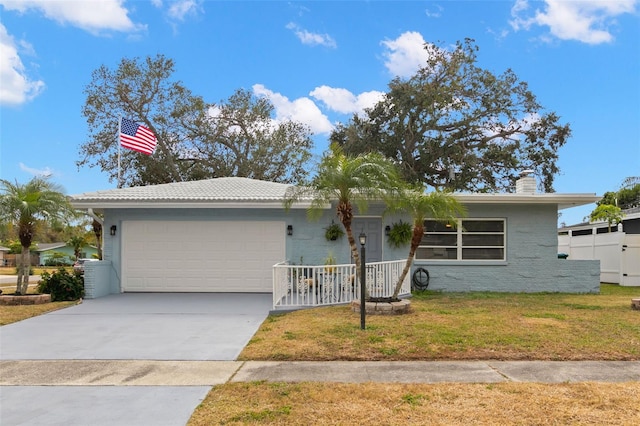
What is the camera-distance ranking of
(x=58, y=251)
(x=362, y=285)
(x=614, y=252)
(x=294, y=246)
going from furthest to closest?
(x=58, y=251) < (x=614, y=252) < (x=294, y=246) < (x=362, y=285)

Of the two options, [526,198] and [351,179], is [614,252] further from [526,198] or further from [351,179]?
[351,179]

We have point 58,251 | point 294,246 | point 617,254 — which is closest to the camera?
point 294,246

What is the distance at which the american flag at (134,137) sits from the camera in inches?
650

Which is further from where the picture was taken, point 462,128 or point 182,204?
point 462,128

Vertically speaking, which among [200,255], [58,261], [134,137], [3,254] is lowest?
[58,261]

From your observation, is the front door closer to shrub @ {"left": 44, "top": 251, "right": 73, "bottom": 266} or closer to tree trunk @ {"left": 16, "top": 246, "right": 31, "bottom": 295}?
tree trunk @ {"left": 16, "top": 246, "right": 31, "bottom": 295}

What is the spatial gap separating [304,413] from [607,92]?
18.9 metres

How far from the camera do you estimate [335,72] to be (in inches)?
827

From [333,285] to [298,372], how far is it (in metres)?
4.65

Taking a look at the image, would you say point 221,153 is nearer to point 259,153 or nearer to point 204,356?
point 259,153

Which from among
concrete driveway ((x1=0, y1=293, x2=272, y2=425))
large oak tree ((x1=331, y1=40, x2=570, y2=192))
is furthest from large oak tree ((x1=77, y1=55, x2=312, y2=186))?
concrete driveway ((x1=0, y1=293, x2=272, y2=425))

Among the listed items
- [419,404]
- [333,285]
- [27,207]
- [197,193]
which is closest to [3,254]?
[27,207]

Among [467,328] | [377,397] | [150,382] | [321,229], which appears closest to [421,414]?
[377,397]

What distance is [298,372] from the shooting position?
5.43 m
